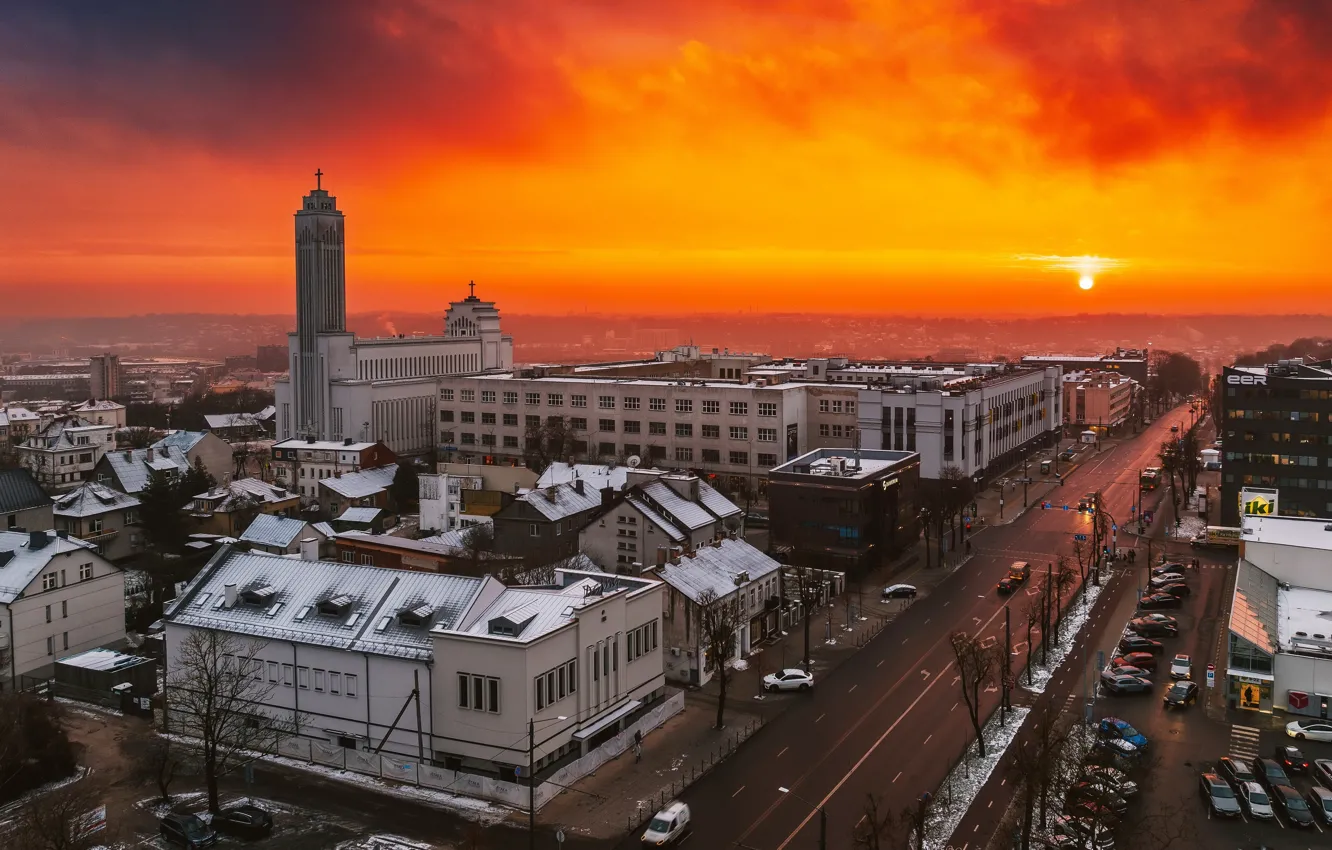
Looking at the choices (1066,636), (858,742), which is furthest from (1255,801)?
(1066,636)

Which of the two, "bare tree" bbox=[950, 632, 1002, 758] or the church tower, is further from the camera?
the church tower

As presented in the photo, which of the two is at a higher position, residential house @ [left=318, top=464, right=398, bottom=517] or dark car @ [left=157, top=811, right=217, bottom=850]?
residential house @ [left=318, top=464, right=398, bottom=517]

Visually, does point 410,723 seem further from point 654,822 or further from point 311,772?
point 654,822

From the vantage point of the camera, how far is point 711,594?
39.7m

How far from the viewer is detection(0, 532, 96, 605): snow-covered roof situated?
39.0m

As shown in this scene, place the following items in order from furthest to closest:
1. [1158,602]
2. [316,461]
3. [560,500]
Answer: [316,461] → [560,500] → [1158,602]

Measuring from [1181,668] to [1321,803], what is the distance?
36.5ft

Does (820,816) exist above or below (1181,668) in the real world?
below

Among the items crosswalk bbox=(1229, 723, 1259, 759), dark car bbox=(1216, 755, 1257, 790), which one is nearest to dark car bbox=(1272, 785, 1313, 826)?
dark car bbox=(1216, 755, 1257, 790)

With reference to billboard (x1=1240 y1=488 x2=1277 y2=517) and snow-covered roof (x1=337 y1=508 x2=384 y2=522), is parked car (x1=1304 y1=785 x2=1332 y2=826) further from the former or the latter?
snow-covered roof (x1=337 y1=508 x2=384 y2=522)

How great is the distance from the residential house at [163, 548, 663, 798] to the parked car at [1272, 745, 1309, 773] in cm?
1887

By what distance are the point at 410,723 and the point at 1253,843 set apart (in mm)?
22609

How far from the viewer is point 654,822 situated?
2691cm

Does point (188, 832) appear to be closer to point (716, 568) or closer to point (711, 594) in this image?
point (711, 594)
